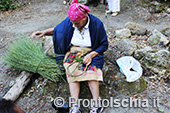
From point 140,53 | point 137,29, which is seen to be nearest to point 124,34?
point 137,29

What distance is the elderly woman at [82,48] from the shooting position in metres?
2.07

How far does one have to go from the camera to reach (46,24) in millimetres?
4930

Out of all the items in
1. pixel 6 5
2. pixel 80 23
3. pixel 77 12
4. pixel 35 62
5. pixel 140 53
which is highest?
pixel 77 12

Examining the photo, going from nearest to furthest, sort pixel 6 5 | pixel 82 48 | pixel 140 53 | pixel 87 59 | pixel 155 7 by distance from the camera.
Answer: pixel 87 59 < pixel 82 48 < pixel 140 53 < pixel 155 7 < pixel 6 5

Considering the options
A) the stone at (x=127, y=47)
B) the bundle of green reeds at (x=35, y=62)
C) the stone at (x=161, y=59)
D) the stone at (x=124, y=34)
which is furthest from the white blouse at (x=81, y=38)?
the stone at (x=124, y=34)

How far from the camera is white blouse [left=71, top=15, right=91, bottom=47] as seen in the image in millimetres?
2149

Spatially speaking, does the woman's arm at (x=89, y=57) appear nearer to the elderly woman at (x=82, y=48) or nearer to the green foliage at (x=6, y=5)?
the elderly woman at (x=82, y=48)

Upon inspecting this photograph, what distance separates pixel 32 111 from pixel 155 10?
504 centimetres

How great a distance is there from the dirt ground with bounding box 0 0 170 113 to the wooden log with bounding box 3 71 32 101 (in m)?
0.11

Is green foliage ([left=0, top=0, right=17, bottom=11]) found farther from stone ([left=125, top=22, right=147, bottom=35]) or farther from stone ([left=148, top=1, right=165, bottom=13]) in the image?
stone ([left=148, top=1, right=165, bottom=13])

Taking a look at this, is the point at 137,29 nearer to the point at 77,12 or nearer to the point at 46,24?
the point at 77,12

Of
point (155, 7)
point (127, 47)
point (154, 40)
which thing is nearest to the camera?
point (127, 47)

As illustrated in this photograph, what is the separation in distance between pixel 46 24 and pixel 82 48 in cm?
309

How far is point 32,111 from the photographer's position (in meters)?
2.21
